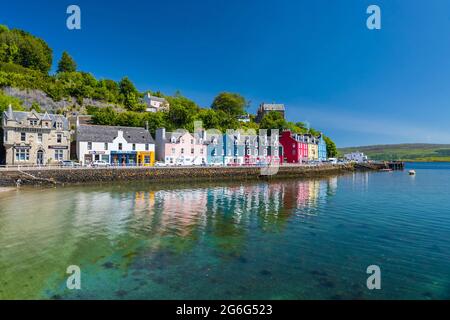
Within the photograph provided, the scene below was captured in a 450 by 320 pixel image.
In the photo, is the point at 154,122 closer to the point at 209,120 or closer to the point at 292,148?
the point at 209,120

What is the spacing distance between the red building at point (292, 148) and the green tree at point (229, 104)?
35219 mm

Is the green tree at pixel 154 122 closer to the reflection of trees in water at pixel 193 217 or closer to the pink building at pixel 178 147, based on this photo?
the pink building at pixel 178 147

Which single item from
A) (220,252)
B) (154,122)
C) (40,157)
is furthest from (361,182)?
(40,157)

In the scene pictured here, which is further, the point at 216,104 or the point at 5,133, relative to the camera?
the point at 216,104

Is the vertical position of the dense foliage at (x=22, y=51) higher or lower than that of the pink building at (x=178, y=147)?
higher

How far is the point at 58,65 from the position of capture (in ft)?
327

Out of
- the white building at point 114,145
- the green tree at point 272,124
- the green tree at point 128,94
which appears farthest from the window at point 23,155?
the green tree at point 272,124

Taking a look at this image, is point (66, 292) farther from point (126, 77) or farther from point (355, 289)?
point (126, 77)

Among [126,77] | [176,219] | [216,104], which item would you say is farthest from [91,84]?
[176,219]

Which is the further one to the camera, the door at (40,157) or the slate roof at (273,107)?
the slate roof at (273,107)

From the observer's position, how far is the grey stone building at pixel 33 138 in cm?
4406

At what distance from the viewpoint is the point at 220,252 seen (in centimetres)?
1266

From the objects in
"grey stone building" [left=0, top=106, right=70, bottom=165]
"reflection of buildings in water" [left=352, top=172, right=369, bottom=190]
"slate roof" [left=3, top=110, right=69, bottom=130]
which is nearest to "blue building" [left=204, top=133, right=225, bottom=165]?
"grey stone building" [left=0, top=106, right=70, bottom=165]
